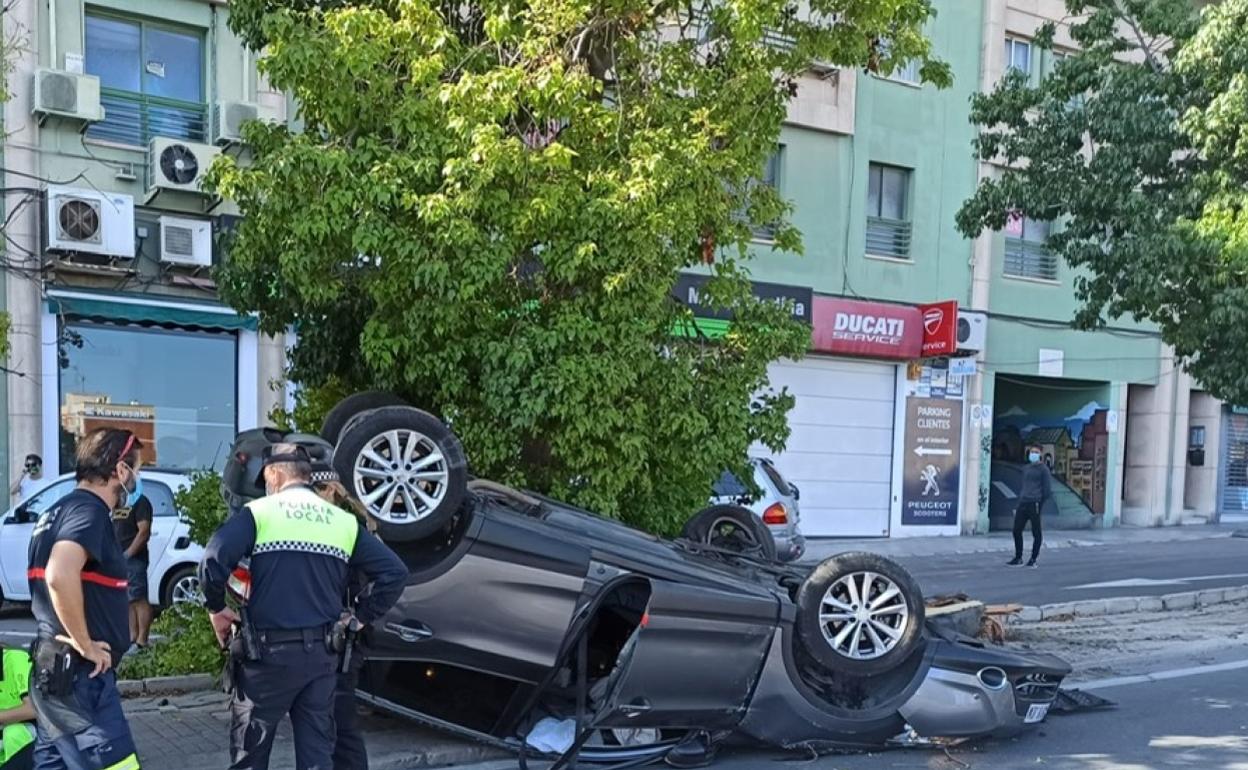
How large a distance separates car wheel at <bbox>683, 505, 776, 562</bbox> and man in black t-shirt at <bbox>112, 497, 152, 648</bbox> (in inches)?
156

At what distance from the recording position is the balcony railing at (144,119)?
43.1ft

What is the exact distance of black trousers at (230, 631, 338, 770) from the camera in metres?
4.02

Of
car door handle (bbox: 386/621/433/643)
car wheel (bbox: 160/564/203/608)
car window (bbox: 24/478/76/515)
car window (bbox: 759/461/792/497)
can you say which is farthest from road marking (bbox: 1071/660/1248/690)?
car window (bbox: 24/478/76/515)

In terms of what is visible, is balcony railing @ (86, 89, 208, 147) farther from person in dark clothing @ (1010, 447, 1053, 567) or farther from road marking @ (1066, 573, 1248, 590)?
road marking @ (1066, 573, 1248, 590)

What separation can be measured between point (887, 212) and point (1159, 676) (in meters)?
12.3

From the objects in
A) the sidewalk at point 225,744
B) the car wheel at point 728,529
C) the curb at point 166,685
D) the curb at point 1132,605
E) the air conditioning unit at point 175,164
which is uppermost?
the air conditioning unit at point 175,164

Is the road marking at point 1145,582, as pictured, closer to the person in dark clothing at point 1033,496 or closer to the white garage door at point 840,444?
the person in dark clothing at point 1033,496

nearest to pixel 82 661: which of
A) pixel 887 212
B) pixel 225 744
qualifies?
pixel 225 744

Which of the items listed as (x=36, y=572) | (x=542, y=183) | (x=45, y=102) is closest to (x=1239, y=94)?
(x=542, y=183)

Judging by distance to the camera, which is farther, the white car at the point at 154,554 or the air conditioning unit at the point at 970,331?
the air conditioning unit at the point at 970,331

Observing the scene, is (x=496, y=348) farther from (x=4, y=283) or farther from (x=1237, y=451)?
(x=1237, y=451)

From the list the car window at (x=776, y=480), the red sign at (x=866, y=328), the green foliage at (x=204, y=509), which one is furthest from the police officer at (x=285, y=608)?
the red sign at (x=866, y=328)

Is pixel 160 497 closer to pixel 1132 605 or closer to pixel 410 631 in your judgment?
pixel 410 631

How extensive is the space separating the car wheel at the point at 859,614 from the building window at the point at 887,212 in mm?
13745
